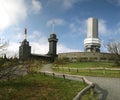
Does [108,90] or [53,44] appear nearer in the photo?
[108,90]

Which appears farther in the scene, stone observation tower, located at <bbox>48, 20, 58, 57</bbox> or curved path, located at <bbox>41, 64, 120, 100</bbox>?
stone observation tower, located at <bbox>48, 20, 58, 57</bbox>

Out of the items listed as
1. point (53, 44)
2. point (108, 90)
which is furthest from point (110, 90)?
point (53, 44)

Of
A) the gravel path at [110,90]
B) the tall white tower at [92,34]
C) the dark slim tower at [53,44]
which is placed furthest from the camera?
the dark slim tower at [53,44]

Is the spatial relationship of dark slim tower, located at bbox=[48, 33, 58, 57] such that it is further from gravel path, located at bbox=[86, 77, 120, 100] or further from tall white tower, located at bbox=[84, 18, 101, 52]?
gravel path, located at bbox=[86, 77, 120, 100]

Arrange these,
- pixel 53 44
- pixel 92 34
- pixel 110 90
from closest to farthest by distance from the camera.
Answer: pixel 110 90, pixel 92 34, pixel 53 44

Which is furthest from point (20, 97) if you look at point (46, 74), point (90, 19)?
point (90, 19)

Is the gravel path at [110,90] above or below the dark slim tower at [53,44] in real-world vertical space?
below

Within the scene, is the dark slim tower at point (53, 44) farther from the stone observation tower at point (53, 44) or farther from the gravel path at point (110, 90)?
the gravel path at point (110, 90)

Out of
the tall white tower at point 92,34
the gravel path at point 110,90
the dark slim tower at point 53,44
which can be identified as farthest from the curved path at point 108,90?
the dark slim tower at point 53,44

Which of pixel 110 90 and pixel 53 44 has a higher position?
pixel 53 44

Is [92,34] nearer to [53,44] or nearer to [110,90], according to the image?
[53,44]

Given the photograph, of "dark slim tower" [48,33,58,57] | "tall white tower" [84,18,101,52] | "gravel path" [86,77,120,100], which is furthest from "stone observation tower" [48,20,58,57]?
"gravel path" [86,77,120,100]

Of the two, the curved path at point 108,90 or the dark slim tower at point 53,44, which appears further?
the dark slim tower at point 53,44

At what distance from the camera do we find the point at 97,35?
159250mm
